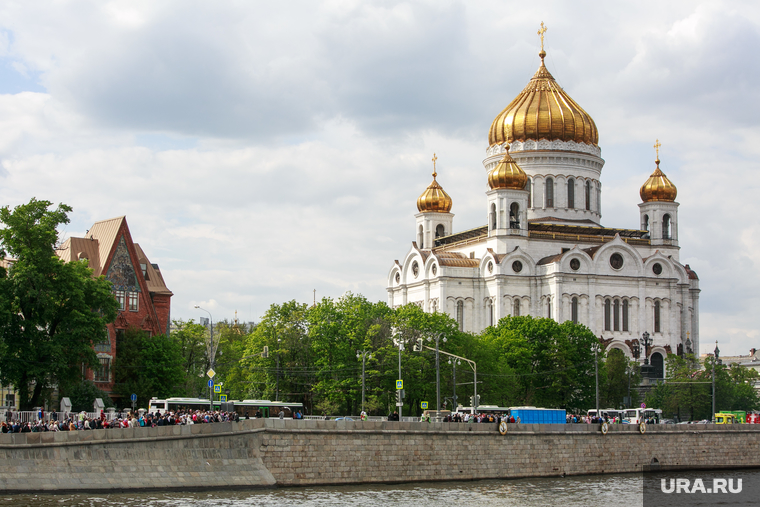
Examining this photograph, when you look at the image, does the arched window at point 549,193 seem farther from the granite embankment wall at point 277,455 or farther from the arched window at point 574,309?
the granite embankment wall at point 277,455

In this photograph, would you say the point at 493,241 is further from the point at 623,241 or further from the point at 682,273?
the point at 682,273

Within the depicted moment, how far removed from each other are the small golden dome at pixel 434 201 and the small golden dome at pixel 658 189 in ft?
56.9

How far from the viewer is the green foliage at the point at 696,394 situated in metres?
76.8

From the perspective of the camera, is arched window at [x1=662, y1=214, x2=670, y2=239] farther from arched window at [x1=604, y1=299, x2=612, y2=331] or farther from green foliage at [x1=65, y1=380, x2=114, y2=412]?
green foliage at [x1=65, y1=380, x2=114, y2=412]

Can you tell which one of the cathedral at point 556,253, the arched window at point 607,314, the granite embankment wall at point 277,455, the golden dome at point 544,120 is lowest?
the granite embankment wall at point 277,455

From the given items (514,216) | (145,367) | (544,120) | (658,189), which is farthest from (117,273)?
(658,189)

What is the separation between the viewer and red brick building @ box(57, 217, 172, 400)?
62.8 m

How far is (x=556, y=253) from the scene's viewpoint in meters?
92.4

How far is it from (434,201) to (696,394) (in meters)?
33.3

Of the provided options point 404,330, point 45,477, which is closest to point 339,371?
point 404,330

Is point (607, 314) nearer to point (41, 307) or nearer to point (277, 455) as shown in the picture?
point (41, 307)

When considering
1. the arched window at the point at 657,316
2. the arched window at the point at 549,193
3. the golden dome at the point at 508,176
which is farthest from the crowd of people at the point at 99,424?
the arched window at the point at 549,193

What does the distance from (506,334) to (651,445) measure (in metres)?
24.9

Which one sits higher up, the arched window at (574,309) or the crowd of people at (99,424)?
the arched window at (574,309)
